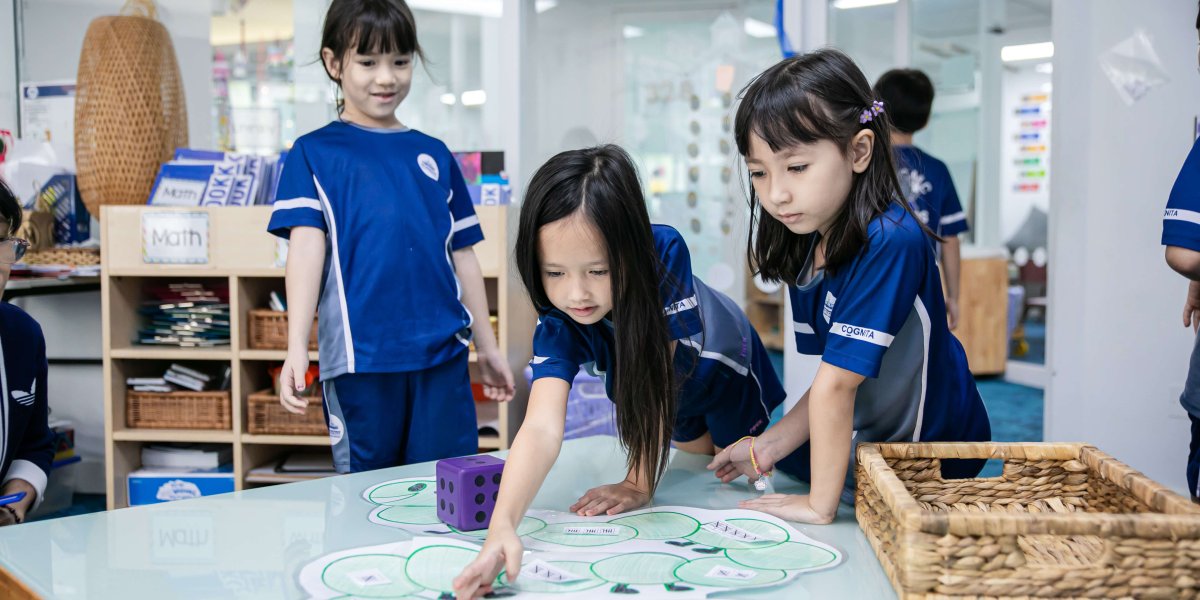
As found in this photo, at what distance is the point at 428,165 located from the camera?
1.74m

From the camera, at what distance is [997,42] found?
6.02 meters

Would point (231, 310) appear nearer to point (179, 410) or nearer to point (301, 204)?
point (179, 410)

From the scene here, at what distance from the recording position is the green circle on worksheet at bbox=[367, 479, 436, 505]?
1188mm

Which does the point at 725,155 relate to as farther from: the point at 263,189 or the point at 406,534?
the point at 406,534

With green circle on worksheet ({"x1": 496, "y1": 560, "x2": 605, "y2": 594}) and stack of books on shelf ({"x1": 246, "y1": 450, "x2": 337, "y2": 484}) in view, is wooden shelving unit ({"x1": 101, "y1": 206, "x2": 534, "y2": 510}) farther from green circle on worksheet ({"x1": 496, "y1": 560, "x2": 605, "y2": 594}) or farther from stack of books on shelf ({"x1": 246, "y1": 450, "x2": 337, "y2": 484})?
green circle on worksheet ({"x1": 496, "y1": 560, "x2": 605, "y2": 594})

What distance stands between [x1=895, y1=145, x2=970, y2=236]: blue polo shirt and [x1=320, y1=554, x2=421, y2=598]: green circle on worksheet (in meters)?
2.26

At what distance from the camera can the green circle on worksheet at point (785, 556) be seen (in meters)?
0.92

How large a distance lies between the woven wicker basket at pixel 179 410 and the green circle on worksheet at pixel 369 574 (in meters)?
1.97

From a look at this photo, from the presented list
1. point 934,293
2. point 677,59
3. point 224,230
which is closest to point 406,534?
point 934,293

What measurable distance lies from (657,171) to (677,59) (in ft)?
1.62

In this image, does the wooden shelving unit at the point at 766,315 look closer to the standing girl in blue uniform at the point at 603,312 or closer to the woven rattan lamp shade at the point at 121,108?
the woven rattan lamp shade at the point at 121,108

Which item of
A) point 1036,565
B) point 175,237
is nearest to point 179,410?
point 175,237

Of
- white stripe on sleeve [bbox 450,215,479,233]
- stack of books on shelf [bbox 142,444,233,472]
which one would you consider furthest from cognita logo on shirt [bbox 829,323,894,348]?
stack of books on shelf [bbox 142,444,233,472]

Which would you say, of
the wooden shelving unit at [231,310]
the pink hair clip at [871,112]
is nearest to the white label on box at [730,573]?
the pink hair clip at [871,112]
